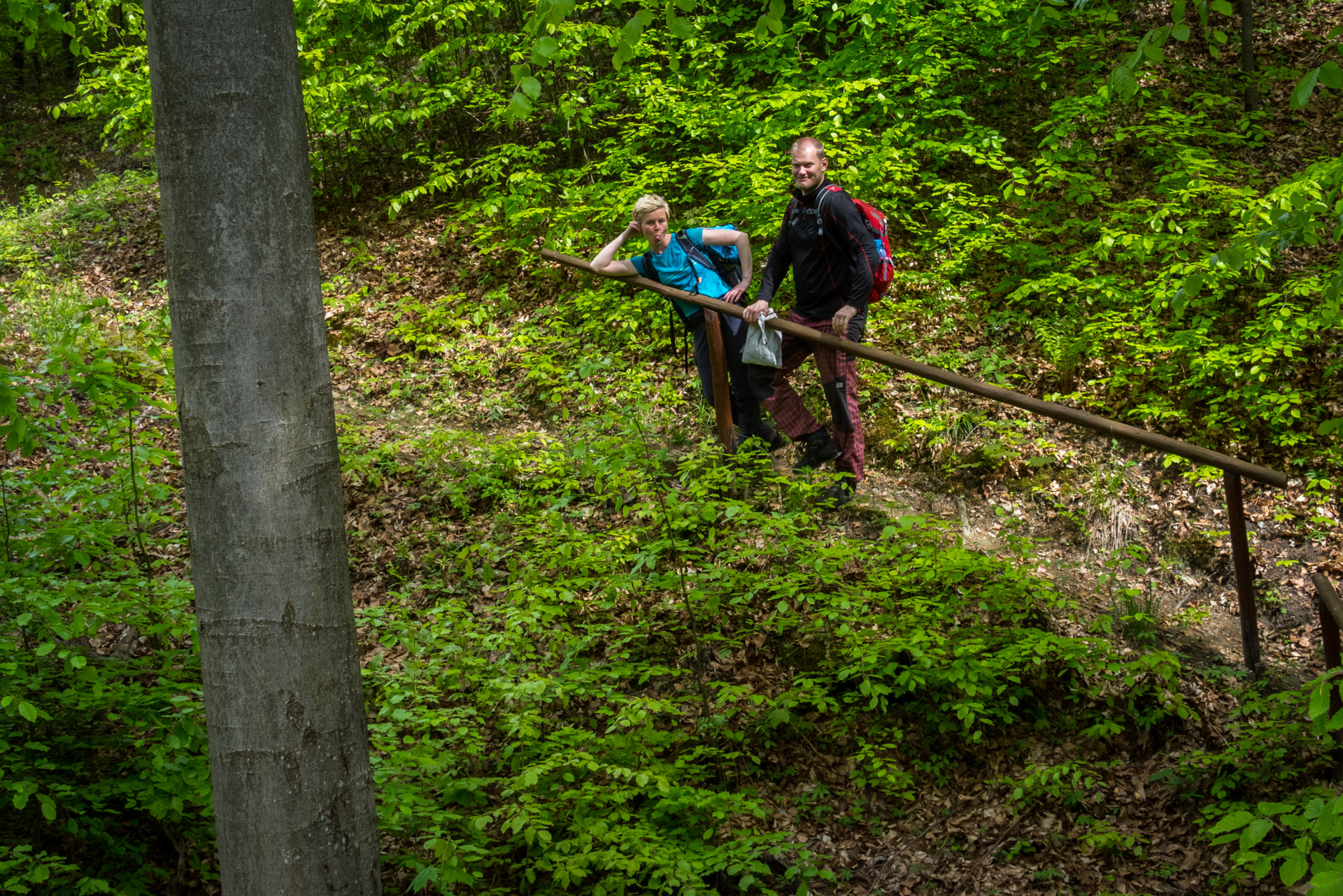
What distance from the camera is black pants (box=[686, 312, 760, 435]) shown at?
5.97 metres

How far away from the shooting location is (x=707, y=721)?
4230mm

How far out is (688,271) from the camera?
5859 mm

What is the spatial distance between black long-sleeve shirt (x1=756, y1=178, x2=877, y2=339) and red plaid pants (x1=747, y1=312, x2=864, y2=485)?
0.18 metres

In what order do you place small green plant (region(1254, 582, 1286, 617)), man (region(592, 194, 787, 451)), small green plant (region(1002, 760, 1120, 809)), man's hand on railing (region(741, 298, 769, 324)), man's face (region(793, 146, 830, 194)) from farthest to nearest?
man (region(592, 194, 787, 451)), man's hand on railing (region(741, 298, 769, 324)), man's face (region(793, 146, 830, 194)), small green plant (region(1254, 582, 1286, 617)), small green plant (region(1002, 760, 1120, 809))

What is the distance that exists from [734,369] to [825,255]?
1004 millimetres

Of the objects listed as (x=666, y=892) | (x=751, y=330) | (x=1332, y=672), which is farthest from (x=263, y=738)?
(x=751, y=330)

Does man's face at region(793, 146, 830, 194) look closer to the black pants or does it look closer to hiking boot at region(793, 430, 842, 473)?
the black pants

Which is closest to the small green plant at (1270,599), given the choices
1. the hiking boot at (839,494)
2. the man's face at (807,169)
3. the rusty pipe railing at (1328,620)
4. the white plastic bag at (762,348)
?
the rusty pipe railing at (1328,620)

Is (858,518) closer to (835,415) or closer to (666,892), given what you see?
(835,415)

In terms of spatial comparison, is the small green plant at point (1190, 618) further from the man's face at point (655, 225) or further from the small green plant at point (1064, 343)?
the man's face at point (655, 225)

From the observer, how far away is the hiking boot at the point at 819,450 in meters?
6.01

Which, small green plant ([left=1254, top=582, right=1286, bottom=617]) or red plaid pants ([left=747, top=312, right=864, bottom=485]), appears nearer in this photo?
small green plant ([left=1254, top=582, right=1286, bottom=617])

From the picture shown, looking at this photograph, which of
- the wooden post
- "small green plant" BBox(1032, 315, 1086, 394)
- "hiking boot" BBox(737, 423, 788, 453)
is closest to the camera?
the wooden post

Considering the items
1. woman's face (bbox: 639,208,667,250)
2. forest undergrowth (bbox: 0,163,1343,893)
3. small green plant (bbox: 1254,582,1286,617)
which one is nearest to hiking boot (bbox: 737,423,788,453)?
forest undergrowth (bbox: 0,163,1343,893)
